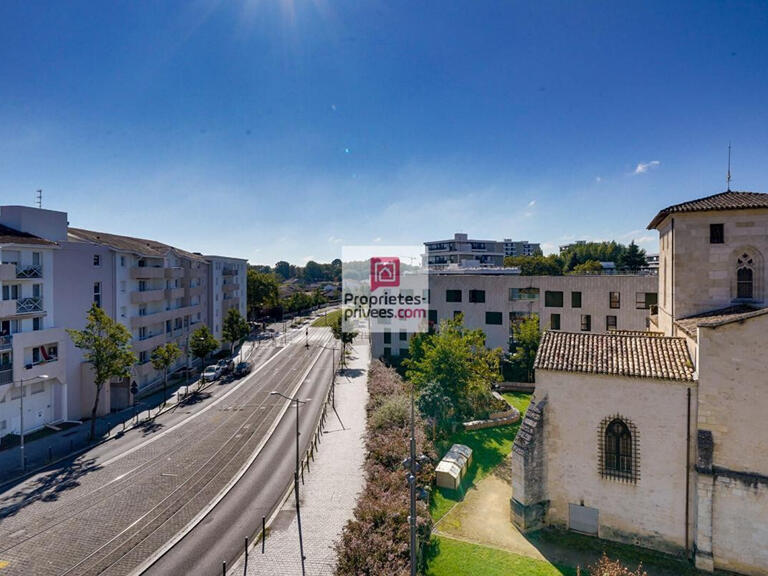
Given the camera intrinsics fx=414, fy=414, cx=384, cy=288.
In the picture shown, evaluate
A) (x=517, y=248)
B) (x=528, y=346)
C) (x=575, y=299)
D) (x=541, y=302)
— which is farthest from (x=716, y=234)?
(x=517, y=248)

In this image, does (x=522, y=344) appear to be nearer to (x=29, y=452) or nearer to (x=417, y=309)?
(x=417, y=309)

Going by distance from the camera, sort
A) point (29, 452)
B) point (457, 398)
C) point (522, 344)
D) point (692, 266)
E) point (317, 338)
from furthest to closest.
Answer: point (317, 338) → point (522, 344) → point (457, 398) → point (29, 452) → point (692, 266)

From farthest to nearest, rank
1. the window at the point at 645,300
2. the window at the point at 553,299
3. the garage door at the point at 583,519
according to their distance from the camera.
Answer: the window at the point at 553,299 → the window at the point at 645,300 → the garage door at the point at 583,519

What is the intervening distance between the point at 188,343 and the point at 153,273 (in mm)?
10681

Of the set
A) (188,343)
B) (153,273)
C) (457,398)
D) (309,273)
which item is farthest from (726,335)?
(309,273)

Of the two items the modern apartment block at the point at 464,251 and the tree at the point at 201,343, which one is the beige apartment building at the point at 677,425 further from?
the modern apartment block at the point at 464,251

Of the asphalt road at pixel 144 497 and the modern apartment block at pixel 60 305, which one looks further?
the modern apartment block at pixel 60 305

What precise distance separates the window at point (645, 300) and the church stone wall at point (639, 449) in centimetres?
3006

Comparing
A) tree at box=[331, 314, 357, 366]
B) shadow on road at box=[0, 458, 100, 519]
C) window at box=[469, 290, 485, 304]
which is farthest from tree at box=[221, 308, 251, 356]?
window at box=[469, 290, 485, 304]

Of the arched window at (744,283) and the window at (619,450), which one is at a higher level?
the arched window at (744,283)

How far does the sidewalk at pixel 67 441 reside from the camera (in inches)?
983

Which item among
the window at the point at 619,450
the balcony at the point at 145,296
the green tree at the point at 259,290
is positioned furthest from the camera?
the green tree at the point at 259,290

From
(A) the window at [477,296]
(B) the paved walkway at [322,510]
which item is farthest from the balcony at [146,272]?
(A) the window at [477,296]

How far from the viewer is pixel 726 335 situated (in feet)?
50.3
